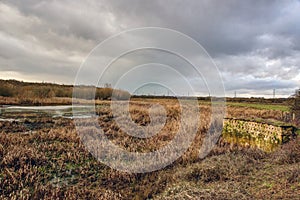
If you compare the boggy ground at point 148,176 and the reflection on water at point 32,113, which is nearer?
the boggy ground at point 148,176

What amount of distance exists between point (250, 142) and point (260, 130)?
0.69 metres

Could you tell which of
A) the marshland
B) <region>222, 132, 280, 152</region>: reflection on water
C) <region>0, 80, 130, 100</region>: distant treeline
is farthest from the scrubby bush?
<region>222, 132, 280, 152</region>: reflection on water

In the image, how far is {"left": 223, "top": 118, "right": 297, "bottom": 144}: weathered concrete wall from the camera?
7.45 m

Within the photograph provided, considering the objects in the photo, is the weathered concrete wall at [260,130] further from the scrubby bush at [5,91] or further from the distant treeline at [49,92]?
the scrubby bush at [5,91]

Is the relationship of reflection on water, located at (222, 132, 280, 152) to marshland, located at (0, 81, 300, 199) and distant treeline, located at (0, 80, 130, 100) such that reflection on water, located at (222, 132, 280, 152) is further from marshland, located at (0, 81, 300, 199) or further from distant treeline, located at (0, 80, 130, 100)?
distant treeline, located at (0, 80, 130, 100)

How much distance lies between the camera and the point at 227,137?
1047 cm

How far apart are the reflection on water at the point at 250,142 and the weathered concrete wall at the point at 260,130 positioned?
77mm

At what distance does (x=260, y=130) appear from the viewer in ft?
27.8

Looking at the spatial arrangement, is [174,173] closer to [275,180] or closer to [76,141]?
[275,180]

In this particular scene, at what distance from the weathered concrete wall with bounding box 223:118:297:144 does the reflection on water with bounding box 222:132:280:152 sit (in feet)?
0.25

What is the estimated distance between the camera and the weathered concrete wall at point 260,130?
7453mm

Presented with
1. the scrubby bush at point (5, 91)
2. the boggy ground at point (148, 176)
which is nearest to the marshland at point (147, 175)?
the boggy ground at point (148, 176)

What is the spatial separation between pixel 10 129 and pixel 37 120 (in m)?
2.78

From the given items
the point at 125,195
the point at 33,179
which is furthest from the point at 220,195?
the point at 33,179
